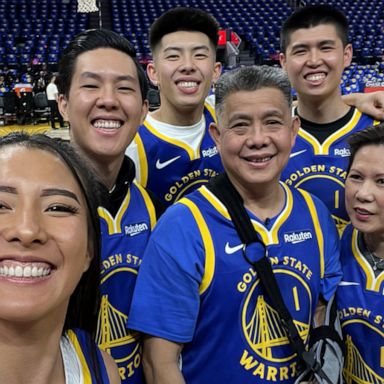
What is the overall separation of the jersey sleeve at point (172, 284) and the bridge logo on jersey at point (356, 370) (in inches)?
25.8

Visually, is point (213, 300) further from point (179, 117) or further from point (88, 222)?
point (179, 117)

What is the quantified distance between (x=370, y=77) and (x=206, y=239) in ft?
49.8

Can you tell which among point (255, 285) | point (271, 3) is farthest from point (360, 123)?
point (271, 3)

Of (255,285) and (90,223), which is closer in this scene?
(90,223)

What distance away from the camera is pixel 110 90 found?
1961 millimetres

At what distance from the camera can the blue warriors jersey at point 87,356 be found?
143cm

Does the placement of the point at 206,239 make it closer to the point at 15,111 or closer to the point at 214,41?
the point at 214,41

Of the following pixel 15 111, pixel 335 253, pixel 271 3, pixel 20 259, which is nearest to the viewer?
pixel 20 259

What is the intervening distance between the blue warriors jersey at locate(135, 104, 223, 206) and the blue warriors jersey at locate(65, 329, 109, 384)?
1170 millimetres

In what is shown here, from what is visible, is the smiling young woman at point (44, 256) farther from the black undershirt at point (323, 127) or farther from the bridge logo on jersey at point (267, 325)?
the black undershirt at point (323, 127)

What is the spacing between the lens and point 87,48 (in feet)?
6.62

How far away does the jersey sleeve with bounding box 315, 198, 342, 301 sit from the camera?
1.83 m

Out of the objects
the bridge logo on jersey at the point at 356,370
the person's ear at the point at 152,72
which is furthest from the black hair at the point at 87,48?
the bridge logo on jersey at the point at 356,370

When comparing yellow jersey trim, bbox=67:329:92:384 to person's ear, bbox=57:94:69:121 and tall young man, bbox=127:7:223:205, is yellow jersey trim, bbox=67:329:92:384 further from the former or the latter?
tall young man, bbox=127:7:223:205
